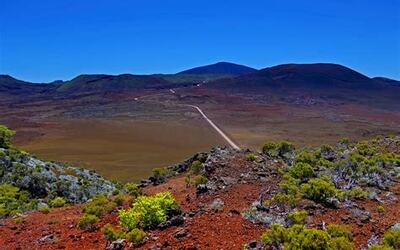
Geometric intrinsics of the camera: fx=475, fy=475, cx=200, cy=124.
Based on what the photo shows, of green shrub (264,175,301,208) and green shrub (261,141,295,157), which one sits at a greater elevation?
green shrub (261,141,295,157)

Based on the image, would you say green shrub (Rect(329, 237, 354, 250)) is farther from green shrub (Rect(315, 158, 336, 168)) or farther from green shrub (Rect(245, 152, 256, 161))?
green shrub (Rect(315, 158, 336, 168))

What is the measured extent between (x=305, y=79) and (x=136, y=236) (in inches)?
5458

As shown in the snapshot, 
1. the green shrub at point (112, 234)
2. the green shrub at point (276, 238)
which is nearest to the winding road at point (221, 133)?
the green shrub at point (112, 234)

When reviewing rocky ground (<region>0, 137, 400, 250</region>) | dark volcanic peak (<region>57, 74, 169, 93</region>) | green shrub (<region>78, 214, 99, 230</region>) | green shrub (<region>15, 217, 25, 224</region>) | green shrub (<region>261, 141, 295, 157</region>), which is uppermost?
dark volcanic peak (<region>57, 74, 169, 93</region>)

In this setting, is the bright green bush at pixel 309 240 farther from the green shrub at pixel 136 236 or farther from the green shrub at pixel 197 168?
the green shrub at pixel 197 168

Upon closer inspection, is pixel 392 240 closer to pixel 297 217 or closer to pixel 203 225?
pixel 297 217

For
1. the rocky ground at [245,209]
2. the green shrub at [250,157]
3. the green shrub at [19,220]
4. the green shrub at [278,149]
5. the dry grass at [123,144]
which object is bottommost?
the dry grass at [123,144]

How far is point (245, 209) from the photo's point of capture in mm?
11594

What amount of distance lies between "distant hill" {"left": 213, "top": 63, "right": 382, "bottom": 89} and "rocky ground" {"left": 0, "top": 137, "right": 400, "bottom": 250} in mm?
119354

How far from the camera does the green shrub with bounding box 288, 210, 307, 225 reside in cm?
1034

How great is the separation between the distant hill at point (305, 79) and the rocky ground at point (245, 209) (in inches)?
4699

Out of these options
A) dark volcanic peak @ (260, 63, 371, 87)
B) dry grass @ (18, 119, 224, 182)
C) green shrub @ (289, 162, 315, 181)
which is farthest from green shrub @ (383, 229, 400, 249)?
dark volcanic peak @ (260, 63, 371, 87)

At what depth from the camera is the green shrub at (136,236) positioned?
1010cm

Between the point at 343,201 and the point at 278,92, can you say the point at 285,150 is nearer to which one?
the point at 343,201
